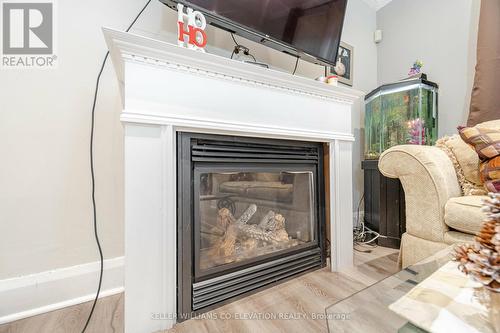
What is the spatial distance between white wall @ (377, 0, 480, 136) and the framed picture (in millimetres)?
439

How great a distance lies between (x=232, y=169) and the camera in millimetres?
1001

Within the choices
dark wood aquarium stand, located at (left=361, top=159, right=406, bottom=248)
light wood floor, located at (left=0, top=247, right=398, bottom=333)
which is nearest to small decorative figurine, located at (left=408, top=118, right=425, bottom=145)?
dark wood aquarium stand, located at (left=361, top=159, right=406, bottom=248)

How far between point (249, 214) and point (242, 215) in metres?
0.05

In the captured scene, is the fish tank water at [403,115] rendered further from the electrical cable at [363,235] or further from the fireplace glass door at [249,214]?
the fireplace glass door at [249,214]

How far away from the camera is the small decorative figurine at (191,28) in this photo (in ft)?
2.81

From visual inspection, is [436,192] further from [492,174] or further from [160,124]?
[160,124]

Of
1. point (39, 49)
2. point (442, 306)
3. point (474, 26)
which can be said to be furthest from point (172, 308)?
point (474, 26)

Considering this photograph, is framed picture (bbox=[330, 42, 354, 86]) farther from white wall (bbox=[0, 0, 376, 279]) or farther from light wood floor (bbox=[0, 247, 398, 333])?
A: light wood floor (bbox=[0, 247, 398, 333])

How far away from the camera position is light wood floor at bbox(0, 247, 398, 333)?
2.65 ft

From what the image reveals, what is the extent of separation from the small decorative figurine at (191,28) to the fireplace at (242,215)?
1.18 ft

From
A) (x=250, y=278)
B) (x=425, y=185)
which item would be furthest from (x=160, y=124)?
(x=425, y=185)

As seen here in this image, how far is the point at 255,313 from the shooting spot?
89cm

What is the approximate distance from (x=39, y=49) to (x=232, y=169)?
3.22 feet

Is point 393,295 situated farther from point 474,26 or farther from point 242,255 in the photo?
point 474,26
